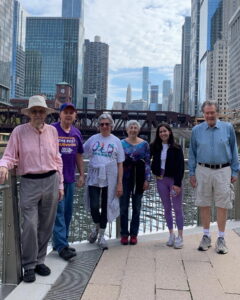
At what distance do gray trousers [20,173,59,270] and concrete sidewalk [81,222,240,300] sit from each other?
0.67 m

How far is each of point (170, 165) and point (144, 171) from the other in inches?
14.1

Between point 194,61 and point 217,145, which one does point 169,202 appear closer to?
point 217,145

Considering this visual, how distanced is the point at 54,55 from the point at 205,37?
67981mm

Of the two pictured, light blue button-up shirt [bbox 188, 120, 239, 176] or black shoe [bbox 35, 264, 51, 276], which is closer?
black shoe [bbox 35, 264, 51, 276]

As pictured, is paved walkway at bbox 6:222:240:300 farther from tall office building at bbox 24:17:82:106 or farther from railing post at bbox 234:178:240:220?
tall office building at bbox 24:17:82:106

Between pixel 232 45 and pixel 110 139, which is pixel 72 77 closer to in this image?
pixel 232 45

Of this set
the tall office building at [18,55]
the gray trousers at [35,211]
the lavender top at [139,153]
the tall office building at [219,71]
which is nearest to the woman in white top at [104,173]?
the lavender top at [139,153]

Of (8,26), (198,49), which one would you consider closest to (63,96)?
(8,26)

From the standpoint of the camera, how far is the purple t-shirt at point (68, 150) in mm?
4289

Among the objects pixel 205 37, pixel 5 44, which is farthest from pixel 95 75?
pixel 5 44

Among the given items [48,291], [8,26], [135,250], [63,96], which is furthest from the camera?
[8,26]

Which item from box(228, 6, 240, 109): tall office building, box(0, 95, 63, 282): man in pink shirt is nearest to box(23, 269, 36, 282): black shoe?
box(0, 95, 63, 282): man in pink shirt

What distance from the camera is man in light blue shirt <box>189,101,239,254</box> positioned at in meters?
4.65

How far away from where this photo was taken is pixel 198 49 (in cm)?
17775
